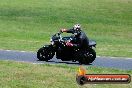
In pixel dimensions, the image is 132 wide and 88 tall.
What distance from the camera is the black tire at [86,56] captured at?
63.3 feet

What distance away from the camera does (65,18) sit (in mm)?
47219

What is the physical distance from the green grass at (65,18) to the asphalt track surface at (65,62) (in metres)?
10.8

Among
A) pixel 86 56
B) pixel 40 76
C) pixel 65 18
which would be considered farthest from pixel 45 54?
pixel 65 18

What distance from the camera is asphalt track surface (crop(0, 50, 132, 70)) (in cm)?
1919

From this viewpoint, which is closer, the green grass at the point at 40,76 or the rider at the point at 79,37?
the green grass at the point at 40,76

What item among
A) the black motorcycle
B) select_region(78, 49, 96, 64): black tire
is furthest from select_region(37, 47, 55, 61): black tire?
select_region(78, 49, 96, 64): black tire

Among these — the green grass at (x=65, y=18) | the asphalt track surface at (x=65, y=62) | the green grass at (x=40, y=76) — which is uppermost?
the green grass at (x=40, y=76)

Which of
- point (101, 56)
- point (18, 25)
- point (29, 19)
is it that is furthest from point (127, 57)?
point (29, 19)

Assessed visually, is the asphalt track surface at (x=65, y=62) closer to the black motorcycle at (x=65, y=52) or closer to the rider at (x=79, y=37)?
the black motorcycle at (x=65, y=52)

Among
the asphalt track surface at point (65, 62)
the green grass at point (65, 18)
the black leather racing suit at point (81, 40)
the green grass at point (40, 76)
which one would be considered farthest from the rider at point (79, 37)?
the green grass at point (65, 18)

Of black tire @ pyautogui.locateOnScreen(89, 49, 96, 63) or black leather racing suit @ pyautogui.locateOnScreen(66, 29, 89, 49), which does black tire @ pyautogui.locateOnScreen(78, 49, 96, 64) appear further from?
black leather racing suit @ pyautogui.locateOnScreen(66, 29, 89, 49)

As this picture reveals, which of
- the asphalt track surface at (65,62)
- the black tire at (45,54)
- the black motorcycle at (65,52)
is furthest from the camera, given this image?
the black tire at (45,54)

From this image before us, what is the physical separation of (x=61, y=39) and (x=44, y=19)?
26694 millimetres

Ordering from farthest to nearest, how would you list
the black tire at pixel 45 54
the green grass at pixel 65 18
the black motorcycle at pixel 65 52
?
the green grass at pixel 65 18 → the black tire at pixel 45 54 → the black motorcycle at pixel 65 52
